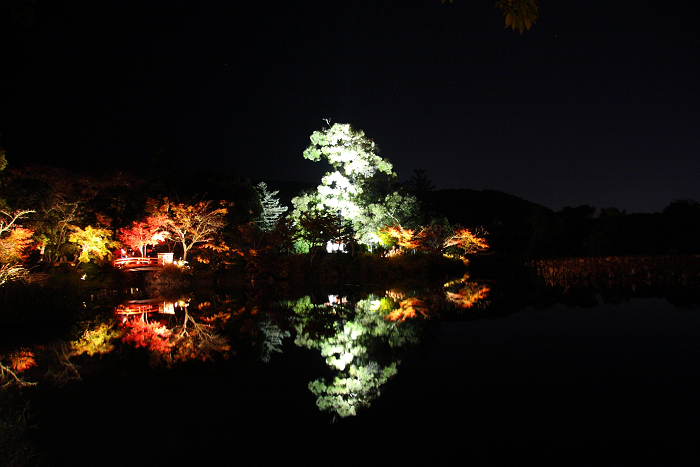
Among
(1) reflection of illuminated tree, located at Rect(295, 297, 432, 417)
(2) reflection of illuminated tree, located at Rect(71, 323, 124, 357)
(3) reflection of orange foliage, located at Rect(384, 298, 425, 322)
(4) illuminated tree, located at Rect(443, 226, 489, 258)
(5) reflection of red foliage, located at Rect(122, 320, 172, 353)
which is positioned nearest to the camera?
(1) reflection of illuminated tree, located at Rect(295, 297, 432, 417)

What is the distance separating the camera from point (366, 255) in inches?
862

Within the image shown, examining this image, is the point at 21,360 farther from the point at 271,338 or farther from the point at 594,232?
the point at 594,232

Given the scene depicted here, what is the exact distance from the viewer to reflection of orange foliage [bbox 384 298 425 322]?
8876 mm

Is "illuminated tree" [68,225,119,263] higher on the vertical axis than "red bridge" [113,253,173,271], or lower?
higher

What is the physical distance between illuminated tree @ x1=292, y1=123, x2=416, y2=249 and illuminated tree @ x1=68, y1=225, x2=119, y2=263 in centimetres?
875

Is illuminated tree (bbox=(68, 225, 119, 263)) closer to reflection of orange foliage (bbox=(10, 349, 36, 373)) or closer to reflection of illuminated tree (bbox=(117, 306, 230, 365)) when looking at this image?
reflection of illuminated tree (bbox=(117, 306, 230, 365))

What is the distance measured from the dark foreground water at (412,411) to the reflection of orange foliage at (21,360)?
0.89 metres

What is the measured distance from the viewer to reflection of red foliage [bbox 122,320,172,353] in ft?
21.6

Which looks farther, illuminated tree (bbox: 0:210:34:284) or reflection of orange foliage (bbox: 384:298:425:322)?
illuminated tree (bbox: 0:210:34:284)

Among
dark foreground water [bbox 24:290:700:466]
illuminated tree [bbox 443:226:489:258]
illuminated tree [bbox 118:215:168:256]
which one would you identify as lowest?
dark foreground water [bbox 24:290:700:466]

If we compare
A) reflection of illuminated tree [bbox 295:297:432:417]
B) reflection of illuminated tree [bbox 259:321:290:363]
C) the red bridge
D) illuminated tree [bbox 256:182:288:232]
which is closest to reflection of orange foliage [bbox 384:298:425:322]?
reflection of illuminated tree [bbox 295:297:432:417]

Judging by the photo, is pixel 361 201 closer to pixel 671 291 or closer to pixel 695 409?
pixel 671 291

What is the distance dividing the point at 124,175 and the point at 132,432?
17460 millimetres

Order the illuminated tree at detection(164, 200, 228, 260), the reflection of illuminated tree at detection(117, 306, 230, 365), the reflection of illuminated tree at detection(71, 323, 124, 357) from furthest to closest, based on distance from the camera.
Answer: the illuminated tree at detection(164, 200, 228, 260)
the reflection of illuminated tree at detection(71, 323, 124, 357)
the reflection of illuminated tree at detection(117, 306, 230, 365)
